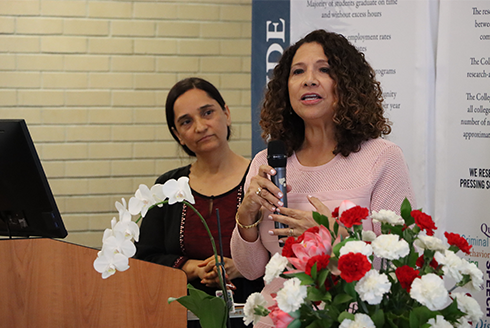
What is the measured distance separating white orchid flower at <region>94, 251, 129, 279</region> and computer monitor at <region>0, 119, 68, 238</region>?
722 millimetres

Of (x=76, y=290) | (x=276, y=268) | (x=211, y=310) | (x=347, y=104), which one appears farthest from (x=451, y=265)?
(x=76, y=290)

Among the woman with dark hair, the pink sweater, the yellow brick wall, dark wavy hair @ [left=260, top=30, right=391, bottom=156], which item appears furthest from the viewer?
the yellow brick wall

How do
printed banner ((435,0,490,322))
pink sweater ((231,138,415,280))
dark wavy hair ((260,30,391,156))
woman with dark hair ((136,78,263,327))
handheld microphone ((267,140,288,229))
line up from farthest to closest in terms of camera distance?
printed banner ((435,0,490,322))
woman with dark hair ((136,78,263,327))
dark wavy hair ((260,30,391,156))
pink sweater ((231,138,415,280))
handheld microphone ((267,140,288,229))

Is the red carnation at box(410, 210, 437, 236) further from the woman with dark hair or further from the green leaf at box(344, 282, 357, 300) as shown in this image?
the woman with dark hair

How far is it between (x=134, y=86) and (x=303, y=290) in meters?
2.84

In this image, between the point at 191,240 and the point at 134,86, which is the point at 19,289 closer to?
the point at 191,240

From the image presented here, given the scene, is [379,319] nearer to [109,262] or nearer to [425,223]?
[425,223]

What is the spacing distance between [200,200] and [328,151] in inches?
30.1

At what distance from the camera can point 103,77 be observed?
3312mm

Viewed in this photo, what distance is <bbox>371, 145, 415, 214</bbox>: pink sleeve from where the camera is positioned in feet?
4.81

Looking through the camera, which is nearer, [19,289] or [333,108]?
[19,289]

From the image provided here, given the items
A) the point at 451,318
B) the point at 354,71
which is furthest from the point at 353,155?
the point at 451,318

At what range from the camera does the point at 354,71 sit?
1.65 metres

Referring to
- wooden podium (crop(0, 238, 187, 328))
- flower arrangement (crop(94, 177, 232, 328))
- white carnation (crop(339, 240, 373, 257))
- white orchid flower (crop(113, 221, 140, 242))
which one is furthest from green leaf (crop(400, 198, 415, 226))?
wooden podium (crop(0, 238, 187, 328))
